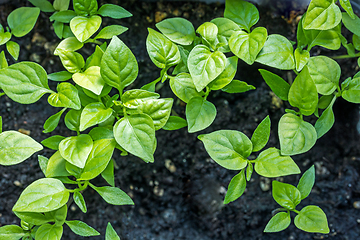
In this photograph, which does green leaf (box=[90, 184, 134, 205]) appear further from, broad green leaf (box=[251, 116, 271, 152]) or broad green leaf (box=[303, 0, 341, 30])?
broad green leaf (box=[303, 0, 341, 30])

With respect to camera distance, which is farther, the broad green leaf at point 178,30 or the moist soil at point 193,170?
the moist soil at point 193,170

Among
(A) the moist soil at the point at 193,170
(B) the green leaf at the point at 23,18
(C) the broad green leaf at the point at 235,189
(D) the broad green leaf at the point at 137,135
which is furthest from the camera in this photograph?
(A) the moist soil at the point at 193,170

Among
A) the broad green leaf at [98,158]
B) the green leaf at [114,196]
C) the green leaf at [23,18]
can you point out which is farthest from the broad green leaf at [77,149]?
the green leaf at [23,18]

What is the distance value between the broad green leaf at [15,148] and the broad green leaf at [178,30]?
0.54 m

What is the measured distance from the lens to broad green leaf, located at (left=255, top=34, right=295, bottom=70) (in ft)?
2.58

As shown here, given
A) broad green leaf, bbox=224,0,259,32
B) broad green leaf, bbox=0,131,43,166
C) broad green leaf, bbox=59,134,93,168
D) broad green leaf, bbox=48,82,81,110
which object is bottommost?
broad green leaf, bbox=0,131,43,166

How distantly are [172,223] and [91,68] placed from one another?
78cm

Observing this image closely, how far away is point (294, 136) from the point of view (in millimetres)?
789

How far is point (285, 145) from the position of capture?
772 millimetres

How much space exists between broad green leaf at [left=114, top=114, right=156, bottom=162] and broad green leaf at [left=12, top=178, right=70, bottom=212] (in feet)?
0.85

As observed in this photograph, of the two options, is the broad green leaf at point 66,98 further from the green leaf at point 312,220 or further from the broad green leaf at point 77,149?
the green leaf at point 312,220

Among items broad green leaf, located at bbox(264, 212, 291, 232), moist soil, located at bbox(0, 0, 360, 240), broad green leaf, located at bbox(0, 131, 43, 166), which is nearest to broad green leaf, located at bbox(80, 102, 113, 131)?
broad green leaf, located at bbox(0, 131, 43, 166)

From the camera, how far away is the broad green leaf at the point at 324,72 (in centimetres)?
82

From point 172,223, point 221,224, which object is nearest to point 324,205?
point 221,224
